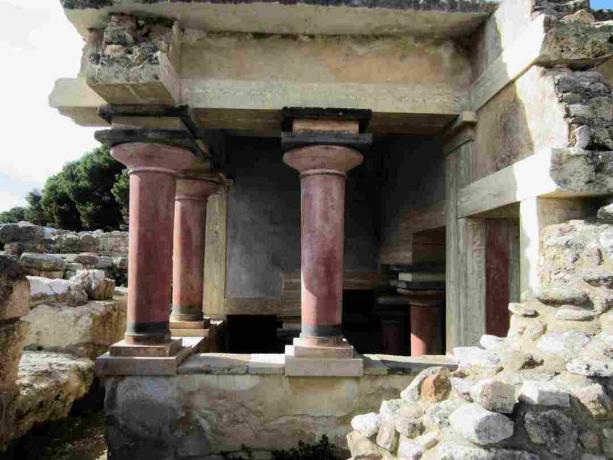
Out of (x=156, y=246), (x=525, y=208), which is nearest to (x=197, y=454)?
(x=156, y=246)

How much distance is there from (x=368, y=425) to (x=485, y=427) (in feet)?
2.51

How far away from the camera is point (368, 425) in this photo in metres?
2.66

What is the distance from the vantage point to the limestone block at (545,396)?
2.15 metres

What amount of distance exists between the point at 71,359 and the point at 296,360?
8.51 feet

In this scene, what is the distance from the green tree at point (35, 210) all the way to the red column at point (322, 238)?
2876 centimetres

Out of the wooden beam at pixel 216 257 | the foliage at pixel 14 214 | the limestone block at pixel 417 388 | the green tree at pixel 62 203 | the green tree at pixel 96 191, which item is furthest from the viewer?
the foliage at pixel 14 214

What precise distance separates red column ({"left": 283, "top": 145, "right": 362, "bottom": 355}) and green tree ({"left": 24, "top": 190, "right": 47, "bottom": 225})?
1132 inches

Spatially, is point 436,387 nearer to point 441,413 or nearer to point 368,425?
point 441,413

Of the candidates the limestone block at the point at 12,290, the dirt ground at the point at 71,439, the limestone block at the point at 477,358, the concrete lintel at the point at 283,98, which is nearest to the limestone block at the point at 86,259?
the dirt ground at the point at 71,439

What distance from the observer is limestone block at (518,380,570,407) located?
215 centimetres

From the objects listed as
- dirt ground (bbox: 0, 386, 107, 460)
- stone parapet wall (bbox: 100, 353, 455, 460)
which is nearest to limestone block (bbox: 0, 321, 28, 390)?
dirt ground (bbox: 0, 386, 107, 460)

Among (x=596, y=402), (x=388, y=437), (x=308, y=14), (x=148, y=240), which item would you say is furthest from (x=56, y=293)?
(x=596, y=402)

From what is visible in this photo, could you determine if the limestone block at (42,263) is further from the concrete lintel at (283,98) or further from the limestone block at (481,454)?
the limestone block at (481,454)

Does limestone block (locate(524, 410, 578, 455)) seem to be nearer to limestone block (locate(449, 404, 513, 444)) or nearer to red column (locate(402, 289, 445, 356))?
limestone block (locate(449, 404, 513, 444))
